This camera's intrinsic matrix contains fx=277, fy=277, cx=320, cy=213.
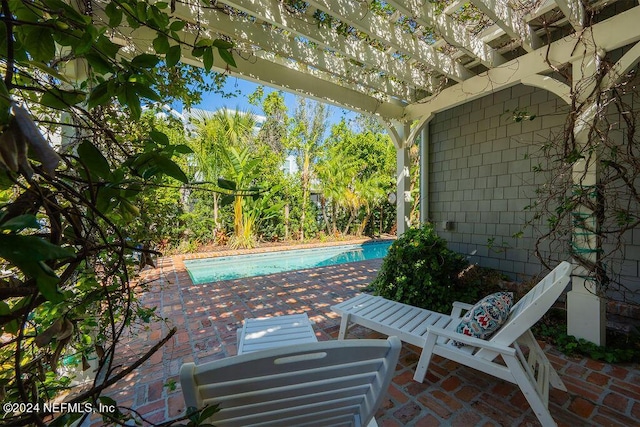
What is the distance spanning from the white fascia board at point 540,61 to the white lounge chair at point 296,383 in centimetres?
373

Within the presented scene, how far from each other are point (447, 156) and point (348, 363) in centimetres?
504

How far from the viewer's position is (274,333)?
2.46m

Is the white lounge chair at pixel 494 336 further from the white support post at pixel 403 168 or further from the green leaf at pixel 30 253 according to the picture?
the green leaf at pixel 30 253

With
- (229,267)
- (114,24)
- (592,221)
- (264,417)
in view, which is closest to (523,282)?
(592,221)

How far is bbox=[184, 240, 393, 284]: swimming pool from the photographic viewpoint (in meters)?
7.19

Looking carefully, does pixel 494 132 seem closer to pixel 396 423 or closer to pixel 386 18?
pixel 386 18

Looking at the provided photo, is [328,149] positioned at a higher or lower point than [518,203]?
higher

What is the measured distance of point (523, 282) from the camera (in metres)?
4.14

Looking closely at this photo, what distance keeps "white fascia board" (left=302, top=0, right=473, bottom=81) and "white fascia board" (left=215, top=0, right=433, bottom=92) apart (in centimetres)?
35

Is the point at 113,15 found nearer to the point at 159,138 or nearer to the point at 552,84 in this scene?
the point at 159,138

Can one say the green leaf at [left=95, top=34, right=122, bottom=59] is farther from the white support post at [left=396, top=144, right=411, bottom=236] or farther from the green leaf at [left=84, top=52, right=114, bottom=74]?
the white support post at [left=396, top=144, right=411, bottom=236]

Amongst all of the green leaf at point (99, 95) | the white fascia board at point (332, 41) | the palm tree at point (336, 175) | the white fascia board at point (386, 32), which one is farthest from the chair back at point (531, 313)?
the palm tree at point (336, 175)

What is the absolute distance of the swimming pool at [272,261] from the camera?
7192 millimetres

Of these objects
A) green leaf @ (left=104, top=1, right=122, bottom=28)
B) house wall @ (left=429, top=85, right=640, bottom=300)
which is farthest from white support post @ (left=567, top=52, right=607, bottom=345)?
green leaf @ (left=104, top=1, right=122, bottom=28)
